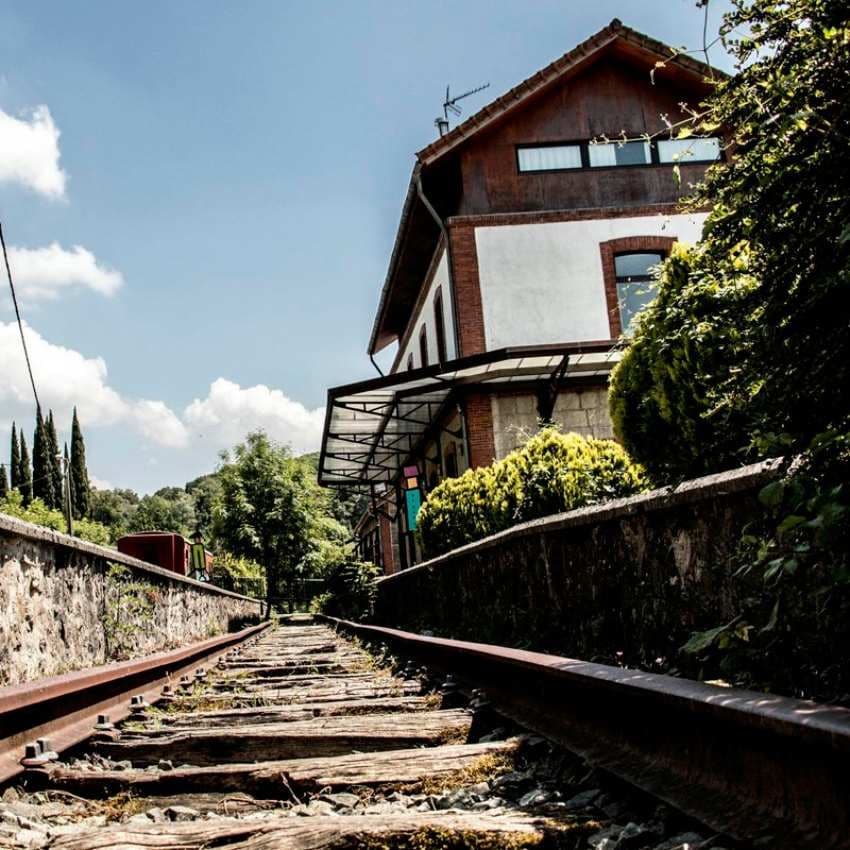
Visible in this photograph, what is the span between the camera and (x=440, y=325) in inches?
834

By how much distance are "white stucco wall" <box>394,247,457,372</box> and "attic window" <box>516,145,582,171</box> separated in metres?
2.53

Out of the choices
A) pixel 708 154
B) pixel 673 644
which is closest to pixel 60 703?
pixel 673 644

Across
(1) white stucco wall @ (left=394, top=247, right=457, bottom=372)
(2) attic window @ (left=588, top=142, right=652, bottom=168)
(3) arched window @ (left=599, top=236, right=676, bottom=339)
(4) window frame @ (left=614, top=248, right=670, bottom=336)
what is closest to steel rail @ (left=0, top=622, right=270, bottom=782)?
(1) white stucco wall @ (left=394, top=247, right=457, bottom=372)

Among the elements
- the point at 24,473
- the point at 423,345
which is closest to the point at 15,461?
the point at 24,473

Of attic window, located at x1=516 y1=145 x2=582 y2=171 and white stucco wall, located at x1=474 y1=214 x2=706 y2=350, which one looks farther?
attic window, located at x1=516 y1=145 x2=582 y2=171

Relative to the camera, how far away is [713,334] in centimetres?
313

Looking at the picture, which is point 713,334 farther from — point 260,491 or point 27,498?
point 27,498

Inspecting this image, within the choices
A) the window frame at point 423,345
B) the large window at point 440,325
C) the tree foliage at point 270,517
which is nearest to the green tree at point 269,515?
the tree foliage at point 270,517

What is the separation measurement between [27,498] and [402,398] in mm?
66307

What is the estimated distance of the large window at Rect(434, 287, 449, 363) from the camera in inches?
816

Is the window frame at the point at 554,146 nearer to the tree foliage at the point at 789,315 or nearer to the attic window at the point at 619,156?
the attic window at the point at 619,156

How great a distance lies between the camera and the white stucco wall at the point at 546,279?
18484 mm

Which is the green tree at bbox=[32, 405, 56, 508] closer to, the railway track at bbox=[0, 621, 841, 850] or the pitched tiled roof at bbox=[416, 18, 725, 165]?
the pitched tiled roof at bbox=[416, 18, 725, 165]

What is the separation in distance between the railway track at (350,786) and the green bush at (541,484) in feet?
12.4
